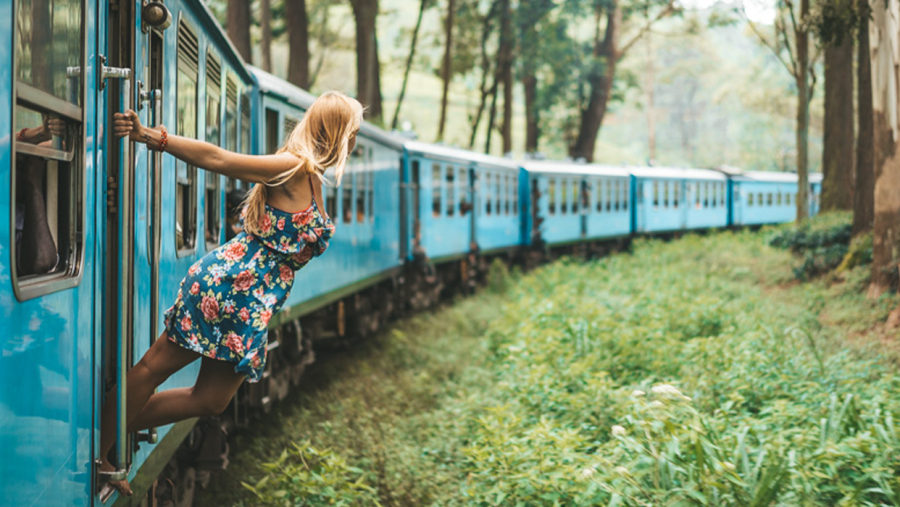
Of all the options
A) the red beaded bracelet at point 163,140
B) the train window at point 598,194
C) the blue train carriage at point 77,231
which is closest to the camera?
the blue train carriage at point 77,231

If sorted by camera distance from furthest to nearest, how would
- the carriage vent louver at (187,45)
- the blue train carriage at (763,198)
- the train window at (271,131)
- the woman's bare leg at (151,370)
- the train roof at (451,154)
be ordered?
the blue train carriage at (763,198)
the train roof at (451,154)
the train window at (271,131)
the carriage vent louver at (187,45)
the woman's bare leg at (151,370)

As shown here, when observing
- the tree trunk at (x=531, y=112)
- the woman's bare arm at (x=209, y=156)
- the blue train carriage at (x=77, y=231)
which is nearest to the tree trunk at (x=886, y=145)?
the blue train carriage at (x=77, y=231)

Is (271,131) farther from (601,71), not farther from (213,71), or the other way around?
(601,71)

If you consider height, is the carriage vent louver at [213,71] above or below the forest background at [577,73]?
below

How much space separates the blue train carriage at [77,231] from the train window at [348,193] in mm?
5906

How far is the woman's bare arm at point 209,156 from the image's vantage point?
3.07 metres

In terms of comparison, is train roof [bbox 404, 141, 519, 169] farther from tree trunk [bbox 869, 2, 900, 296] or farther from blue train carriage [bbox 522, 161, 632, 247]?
tree trunk [bbox 869, 2, 900, 296]

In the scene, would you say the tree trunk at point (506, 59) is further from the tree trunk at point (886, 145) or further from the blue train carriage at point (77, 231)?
the blue train carriage at point (77, 231)

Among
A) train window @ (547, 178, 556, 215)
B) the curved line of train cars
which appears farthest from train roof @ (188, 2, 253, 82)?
train window @ (547, 178, 556, 215)

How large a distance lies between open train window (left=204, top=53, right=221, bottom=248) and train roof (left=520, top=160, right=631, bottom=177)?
18324 mm

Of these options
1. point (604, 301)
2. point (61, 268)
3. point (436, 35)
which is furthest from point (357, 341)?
point (436, 35)

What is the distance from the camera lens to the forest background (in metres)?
30.2

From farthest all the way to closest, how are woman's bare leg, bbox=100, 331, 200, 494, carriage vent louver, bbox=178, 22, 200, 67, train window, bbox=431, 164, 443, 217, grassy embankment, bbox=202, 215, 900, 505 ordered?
1. train window, bbox=431, 164, 443, 217
2. grassy embankment, bbox=202, 215, 900, 505
3. carriage vent louver, bbox=178, 22, 200, 67
4. woman's bare leg, bbox=100, 331, 200, 494

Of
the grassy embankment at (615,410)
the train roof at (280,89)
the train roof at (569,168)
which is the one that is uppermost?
the train roof at (569,168)
